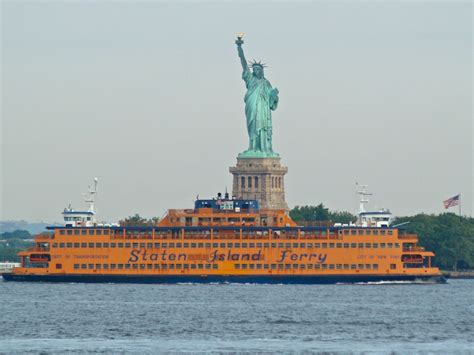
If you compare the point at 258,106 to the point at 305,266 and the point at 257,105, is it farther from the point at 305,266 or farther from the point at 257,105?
the point at 305,266

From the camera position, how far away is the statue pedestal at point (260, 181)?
195 meters

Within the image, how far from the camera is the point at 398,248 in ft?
481

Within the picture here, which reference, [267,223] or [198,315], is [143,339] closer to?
[198,315]

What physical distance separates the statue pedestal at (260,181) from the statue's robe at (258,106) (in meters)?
1.93

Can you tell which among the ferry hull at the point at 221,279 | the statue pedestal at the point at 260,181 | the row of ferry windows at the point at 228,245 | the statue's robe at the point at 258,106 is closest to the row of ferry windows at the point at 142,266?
the ferry hull at the point at 221,279

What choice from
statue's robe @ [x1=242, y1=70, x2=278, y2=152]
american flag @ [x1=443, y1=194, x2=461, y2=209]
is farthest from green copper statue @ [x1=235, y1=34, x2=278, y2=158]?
american flag @ [x1=443, y1=194, x2=461, y2=209]

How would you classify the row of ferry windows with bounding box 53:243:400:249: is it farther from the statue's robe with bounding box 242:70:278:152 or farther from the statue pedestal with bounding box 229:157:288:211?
the statue's robe with bounding box 242:70:278:152

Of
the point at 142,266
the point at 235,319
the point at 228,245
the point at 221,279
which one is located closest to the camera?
the point at 235,319

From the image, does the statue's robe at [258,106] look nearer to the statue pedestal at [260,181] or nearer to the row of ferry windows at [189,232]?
the statue pedestal at [260,181]

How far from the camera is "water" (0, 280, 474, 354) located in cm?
8788

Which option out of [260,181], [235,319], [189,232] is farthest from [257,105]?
[235,319]

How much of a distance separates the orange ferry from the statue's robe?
1738 inches

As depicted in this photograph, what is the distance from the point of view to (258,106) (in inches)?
7633

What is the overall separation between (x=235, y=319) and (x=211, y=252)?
150 ft
